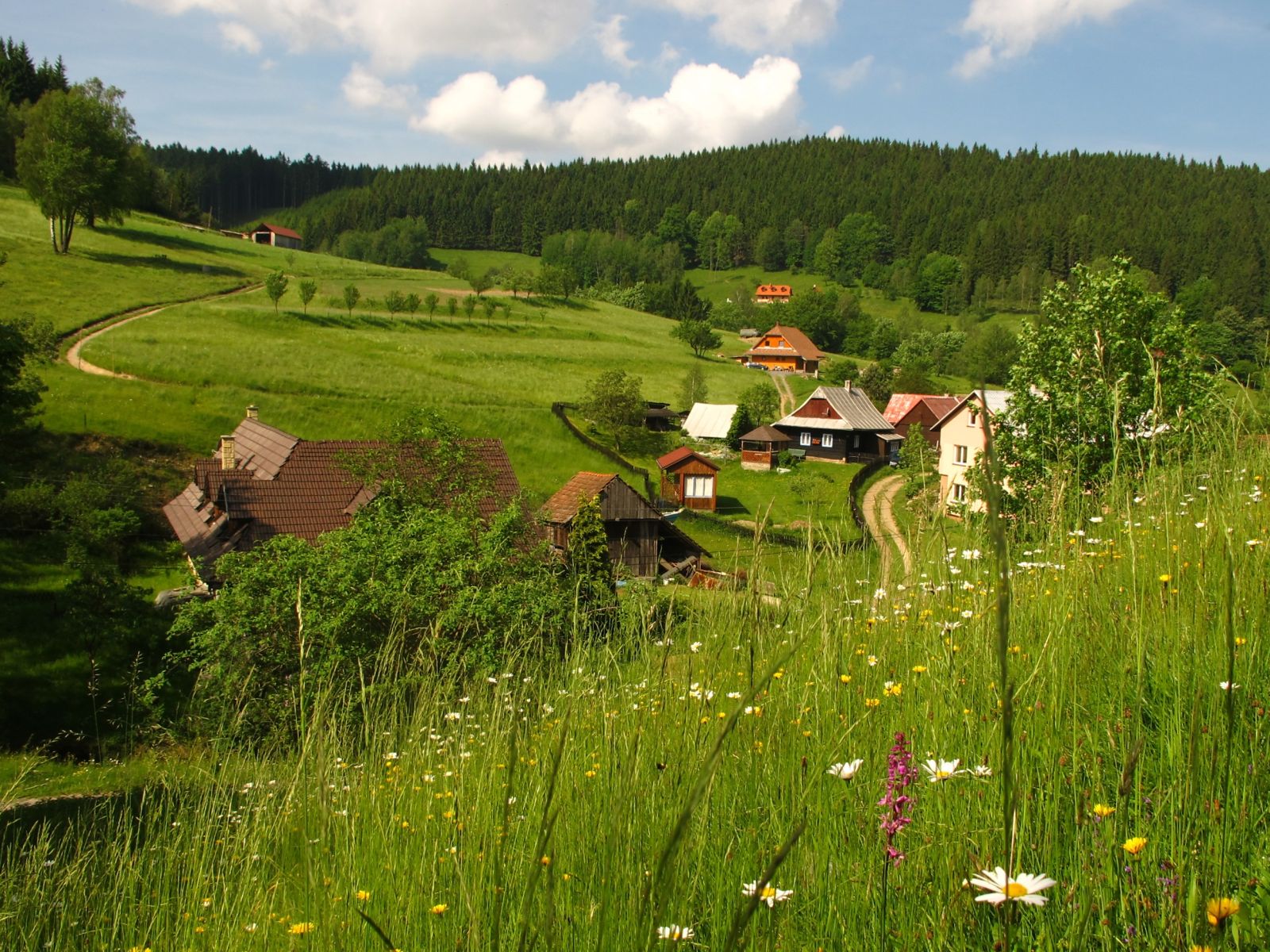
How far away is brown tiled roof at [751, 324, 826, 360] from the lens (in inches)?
4361

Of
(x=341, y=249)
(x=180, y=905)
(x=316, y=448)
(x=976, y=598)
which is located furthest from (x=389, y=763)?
(x=341, y=249)

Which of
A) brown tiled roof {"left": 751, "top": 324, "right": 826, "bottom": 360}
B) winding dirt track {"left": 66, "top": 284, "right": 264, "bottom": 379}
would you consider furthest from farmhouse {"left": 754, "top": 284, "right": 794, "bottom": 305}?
winding dirt track {"left": 66, "top": 284, "right": 264, "bottom": 379}

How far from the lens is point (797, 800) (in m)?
2.74

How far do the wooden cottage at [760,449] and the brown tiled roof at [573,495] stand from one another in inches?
1179

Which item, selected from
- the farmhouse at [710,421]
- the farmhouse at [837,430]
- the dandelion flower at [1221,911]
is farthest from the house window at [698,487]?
the dandelion flower at [1221,911]

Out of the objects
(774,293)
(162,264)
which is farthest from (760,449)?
(774,293)

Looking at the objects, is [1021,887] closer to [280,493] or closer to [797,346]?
[280,493]

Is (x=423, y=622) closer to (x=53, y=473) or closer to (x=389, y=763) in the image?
(x=389, y=763)

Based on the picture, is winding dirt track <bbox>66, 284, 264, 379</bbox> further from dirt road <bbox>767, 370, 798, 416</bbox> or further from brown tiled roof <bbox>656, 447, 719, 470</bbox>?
dirt road <bbox>767, 370, 798, 416</bbox>

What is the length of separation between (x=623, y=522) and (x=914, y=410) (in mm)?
50010

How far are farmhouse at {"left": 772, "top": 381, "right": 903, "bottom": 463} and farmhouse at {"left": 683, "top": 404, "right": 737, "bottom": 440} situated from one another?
4399mm

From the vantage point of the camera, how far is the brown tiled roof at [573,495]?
114ft

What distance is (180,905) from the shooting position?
3.30 metres

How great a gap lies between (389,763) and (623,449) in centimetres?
5716
